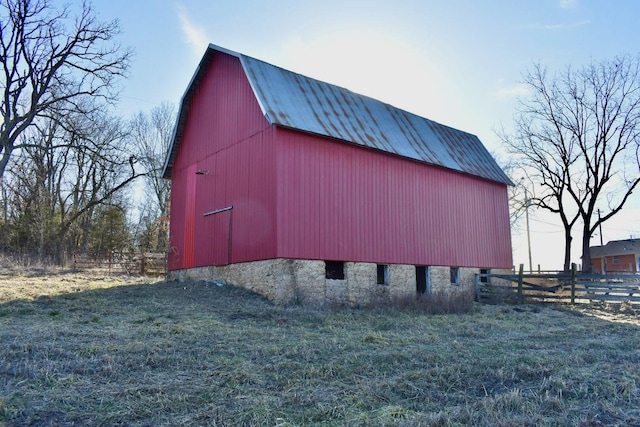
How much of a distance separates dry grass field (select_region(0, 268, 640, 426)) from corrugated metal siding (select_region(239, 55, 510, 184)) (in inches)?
257

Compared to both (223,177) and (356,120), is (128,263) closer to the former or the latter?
(223,177)

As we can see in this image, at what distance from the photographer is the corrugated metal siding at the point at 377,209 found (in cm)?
1489

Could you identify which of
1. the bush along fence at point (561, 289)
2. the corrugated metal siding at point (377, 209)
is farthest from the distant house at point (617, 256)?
the corrugated metal siding at point (377, 209)

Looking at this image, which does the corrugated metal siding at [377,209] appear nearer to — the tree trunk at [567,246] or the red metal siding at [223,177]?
the red metal siding at [223,177]

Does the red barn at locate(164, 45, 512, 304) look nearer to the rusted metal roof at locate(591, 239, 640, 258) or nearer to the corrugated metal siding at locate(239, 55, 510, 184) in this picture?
the corrugated metal siding at locate(239, 55, 510, 184)

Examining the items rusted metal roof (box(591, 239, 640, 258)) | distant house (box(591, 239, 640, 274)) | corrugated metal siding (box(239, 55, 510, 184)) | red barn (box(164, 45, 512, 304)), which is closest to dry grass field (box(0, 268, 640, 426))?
red barn (box(164, 45, 512, 304))

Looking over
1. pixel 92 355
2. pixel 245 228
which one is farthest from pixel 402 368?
pixel 245 228

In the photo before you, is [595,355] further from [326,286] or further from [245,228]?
[245,228]

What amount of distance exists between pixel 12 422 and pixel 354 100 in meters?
16.3

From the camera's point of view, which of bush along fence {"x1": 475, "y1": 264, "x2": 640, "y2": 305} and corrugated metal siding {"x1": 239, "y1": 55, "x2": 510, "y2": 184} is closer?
corrugated metal siding {"x1": 239, "y1": 55, "x2": 510, "y2": 184}

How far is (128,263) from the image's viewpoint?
27.1 meters

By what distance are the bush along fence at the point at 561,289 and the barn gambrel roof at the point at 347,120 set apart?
452cm

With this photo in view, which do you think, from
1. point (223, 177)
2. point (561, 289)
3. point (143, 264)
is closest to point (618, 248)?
point (561, 289)

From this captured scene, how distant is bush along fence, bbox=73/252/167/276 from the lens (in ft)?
85.8
